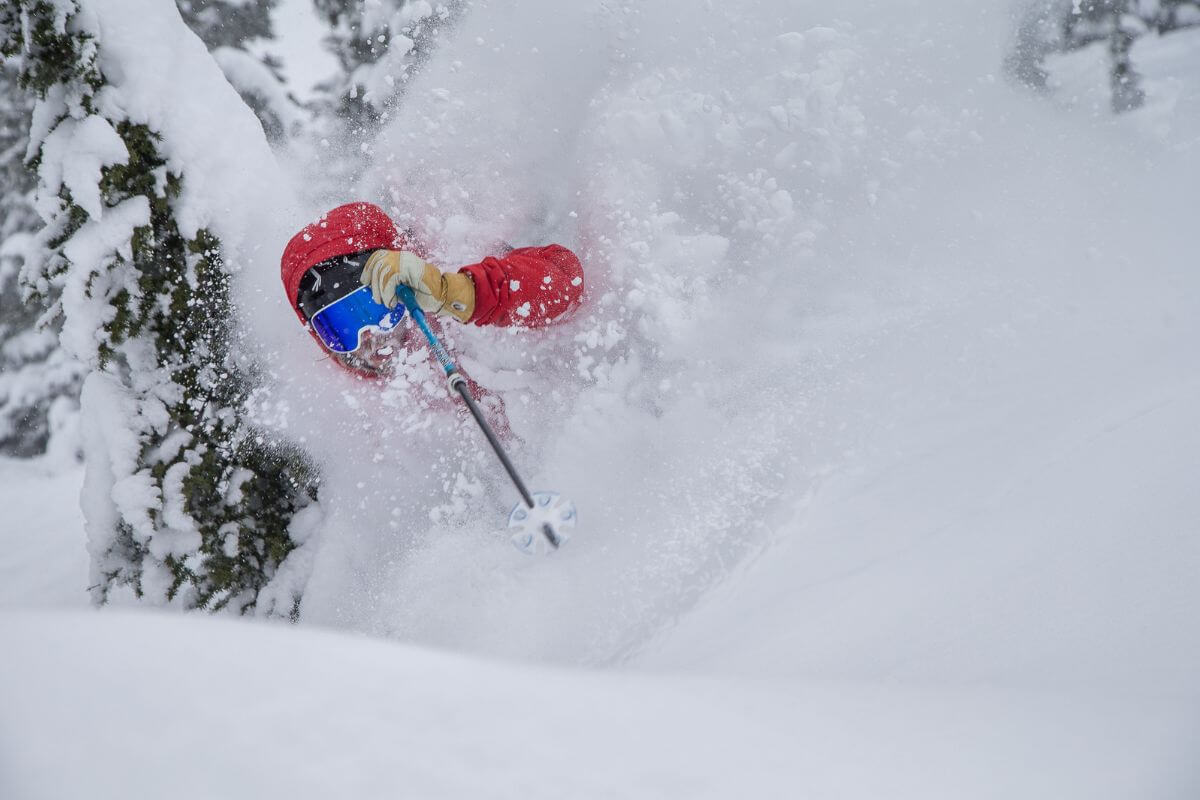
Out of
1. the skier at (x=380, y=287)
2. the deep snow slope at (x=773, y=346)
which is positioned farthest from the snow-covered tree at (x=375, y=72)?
the skier at (x=380, y=287)

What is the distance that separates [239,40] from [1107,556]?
21.5ft

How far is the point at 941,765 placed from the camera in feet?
5.04

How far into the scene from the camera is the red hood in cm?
330

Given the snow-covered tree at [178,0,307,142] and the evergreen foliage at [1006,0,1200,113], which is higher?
the snow-covered tree at [178,0,307,142]

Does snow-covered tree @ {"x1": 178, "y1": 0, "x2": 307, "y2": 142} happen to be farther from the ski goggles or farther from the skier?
the ski goggles

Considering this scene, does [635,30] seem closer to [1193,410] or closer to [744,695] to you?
[1193,410]

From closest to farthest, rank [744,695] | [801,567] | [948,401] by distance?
[744,695] < [801,567] < [948,401]

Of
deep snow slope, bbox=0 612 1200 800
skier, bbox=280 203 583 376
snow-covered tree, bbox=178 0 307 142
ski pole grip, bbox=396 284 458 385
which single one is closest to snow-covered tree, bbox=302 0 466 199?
snow-covered tree, bbox=178 0 307 142

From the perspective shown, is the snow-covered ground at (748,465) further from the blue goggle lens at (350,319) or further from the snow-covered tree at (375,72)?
the blue goggle lens at (350,319)

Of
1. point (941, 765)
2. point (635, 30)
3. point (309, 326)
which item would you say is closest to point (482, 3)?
point (635, 30)

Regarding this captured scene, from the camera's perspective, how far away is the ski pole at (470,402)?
303 centimetres

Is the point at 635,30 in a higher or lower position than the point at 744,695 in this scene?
higher

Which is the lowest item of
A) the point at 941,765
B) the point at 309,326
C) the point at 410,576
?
the point at 410,576

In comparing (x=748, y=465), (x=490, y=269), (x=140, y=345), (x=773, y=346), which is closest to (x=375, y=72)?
(x=490, y=269)
